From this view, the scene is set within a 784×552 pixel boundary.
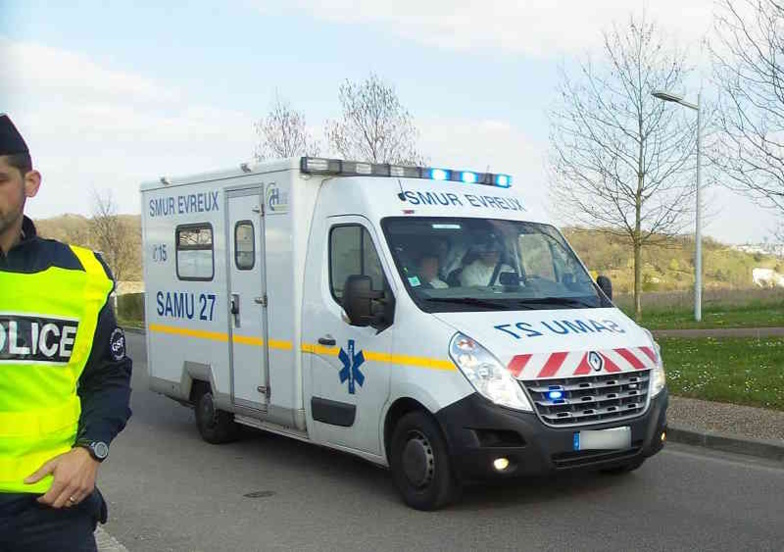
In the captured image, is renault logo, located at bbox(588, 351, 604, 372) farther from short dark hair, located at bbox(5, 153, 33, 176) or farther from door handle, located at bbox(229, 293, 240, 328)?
short dark hair, located at bbox(5, 153, 33, 176)

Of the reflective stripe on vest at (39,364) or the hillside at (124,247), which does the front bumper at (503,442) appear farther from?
the hillside at (124,247)

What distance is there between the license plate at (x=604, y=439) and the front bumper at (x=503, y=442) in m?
0.04

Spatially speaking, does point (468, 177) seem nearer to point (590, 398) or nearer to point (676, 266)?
point (590, 398)

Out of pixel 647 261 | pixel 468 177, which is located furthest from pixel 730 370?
pixel 647 261

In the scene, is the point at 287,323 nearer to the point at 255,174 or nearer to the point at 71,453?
the point at 255,174

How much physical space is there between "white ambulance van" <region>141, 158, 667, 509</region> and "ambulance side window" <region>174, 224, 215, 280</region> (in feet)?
0.09

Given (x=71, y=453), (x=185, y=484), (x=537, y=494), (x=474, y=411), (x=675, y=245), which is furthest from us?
(x=675, y=245)

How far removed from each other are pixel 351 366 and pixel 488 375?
4.48 ft

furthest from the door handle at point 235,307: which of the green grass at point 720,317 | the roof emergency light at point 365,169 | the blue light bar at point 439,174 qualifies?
the green grass at point 720,317

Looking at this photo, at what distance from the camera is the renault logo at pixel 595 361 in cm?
600

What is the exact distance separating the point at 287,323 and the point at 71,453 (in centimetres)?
505

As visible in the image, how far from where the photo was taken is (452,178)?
7.70 meters

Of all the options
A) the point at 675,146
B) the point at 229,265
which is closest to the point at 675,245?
the point at 675,146

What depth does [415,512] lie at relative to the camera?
6230mm
